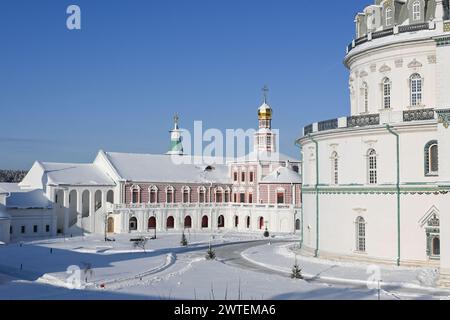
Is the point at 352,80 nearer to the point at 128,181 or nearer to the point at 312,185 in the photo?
the point at 312,185

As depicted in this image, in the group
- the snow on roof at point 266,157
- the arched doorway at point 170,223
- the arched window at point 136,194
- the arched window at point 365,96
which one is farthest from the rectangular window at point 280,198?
the arched window at point 365,96

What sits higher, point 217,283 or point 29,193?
point 29,193

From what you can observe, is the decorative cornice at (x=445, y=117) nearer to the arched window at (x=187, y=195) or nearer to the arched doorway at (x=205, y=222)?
the arched window at (x=187, y=195)

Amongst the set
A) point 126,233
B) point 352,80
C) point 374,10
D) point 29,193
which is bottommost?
point 126,233

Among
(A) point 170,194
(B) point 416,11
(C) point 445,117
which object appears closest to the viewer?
(C) point 445,117

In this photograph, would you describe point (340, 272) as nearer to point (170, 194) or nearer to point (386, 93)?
point (386, 93)

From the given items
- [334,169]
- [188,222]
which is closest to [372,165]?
[334,169]

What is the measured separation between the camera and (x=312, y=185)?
3775 cm

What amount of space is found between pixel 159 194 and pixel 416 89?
122ft

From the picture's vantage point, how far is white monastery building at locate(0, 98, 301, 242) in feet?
192

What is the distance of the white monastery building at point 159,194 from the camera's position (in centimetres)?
5856

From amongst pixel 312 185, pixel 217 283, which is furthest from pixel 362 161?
pixel 217 283

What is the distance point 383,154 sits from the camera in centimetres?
3225
